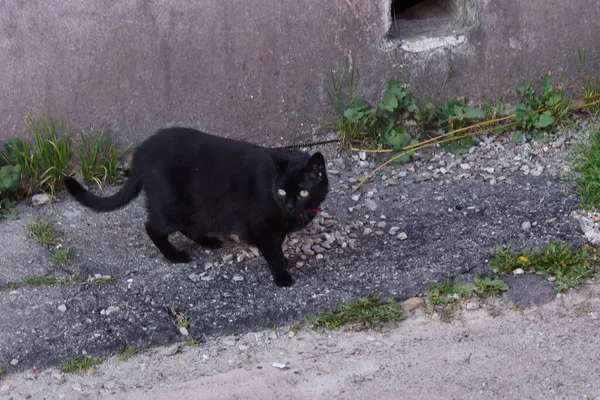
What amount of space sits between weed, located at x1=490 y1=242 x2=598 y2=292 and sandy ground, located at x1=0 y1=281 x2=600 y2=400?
0.14 meters

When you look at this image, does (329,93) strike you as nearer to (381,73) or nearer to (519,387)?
(381,73)

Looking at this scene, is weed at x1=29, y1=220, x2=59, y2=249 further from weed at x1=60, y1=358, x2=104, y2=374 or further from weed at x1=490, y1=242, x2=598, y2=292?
weed at x1=490, y1=242, x2=598, y2=292

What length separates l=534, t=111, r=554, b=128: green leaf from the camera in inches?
212

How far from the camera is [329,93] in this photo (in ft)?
17.4

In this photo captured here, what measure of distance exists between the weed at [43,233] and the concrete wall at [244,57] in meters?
0.64

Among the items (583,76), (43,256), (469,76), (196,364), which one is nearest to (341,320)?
(196,364)

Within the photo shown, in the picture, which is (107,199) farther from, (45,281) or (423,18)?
(423,18)

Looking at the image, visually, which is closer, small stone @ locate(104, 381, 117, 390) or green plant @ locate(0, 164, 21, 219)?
small stone @ locate(104, 381, 117, 390)

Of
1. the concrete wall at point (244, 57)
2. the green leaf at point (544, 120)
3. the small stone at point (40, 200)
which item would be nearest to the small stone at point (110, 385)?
the small stone at point (40, 200)

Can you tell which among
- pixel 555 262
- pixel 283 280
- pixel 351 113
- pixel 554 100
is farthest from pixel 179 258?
pixel 554 100

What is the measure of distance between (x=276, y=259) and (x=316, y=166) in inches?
22.1

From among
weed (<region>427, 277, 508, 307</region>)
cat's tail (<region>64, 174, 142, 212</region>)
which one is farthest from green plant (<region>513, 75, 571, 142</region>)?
cat's tail (<region>64, 174, 142, 212</region>)

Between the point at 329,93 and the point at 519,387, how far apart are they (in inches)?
93.6

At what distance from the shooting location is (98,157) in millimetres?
5129
